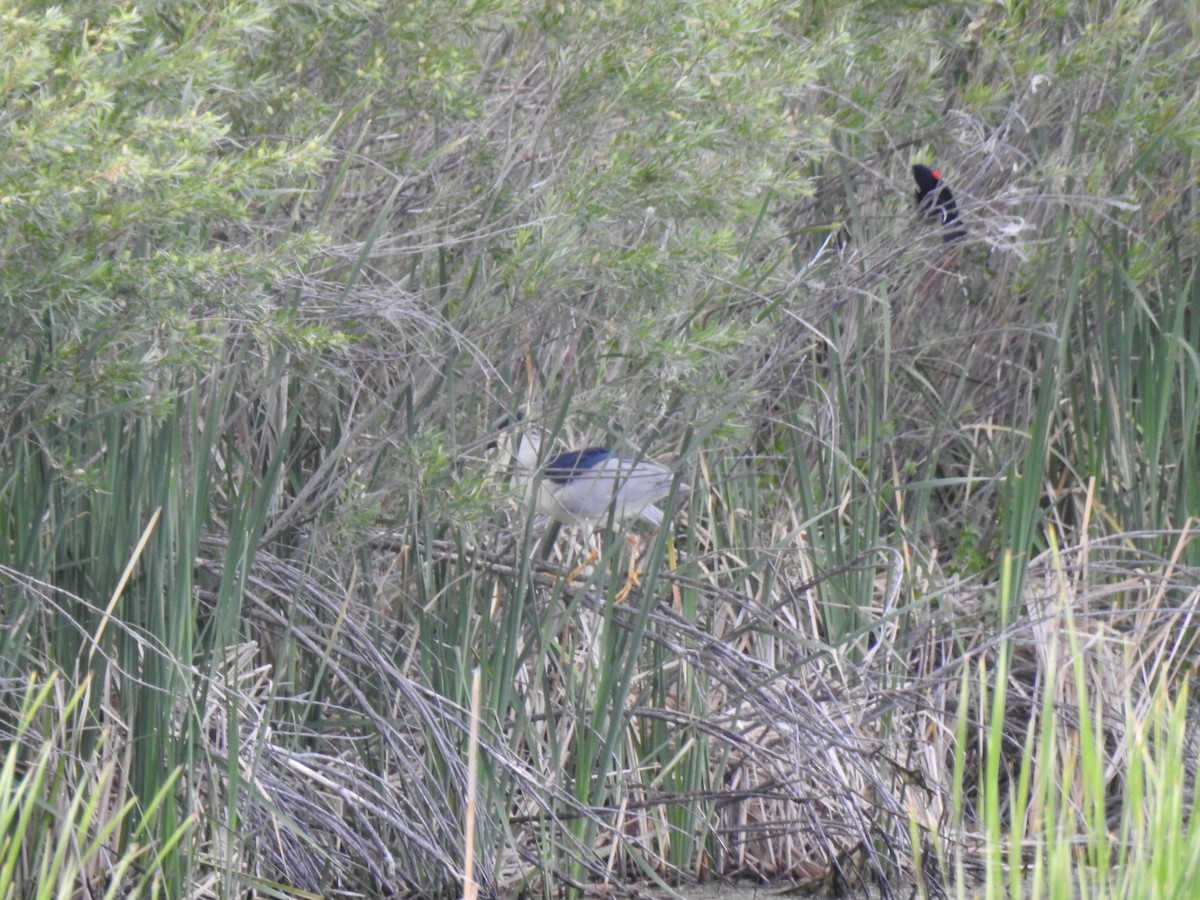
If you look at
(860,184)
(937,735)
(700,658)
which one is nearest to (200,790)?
(700,658)

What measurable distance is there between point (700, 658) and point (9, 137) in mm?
2099

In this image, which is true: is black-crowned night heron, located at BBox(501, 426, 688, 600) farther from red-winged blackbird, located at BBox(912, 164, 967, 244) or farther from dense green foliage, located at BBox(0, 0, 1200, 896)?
red-winged blackbird, located at BBox(912, 164, 967, 244)

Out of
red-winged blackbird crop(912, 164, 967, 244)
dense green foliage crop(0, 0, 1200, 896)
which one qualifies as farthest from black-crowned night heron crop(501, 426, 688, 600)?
red-winged blackbird crop(912, 164, 967, 244)

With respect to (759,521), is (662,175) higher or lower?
higher

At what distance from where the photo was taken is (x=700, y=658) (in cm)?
355

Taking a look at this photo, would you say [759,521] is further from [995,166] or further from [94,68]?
[94,68]

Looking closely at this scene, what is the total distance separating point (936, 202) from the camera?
361 centimetres

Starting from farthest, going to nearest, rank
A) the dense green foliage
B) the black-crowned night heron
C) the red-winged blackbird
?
the red-winged blackbird
the black-crowned night heron
the dense green foliage

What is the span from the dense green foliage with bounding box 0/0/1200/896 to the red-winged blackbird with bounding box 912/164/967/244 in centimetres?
6

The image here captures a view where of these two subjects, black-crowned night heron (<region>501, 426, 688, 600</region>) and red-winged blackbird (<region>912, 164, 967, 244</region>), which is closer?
black-crowned night heron (<region>501, 426, 688, 600</region>)

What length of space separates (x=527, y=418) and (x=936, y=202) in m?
1.19

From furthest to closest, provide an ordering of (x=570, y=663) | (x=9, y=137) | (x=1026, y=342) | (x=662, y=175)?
(x=1026, y=342)
(x=570, y=663)
(x=662, y=175)
(x=9, y=137)

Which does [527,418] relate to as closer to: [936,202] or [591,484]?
[591,484]

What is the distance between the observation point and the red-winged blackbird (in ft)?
11.6
